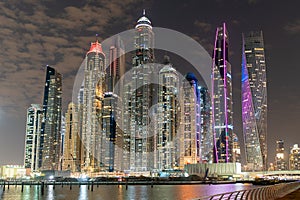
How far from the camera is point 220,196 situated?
1833 centimetres

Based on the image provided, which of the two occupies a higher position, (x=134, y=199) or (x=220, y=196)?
(x=220, y=196)

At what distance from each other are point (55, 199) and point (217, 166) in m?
128

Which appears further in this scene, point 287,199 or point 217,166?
point 217,166

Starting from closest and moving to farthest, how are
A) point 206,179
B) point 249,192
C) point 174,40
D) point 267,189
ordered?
point 249,192 < point 267,189 < point 174,40 < point 206,179

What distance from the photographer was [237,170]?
7254 inches

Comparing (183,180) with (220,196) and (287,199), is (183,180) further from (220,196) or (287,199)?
(220,196)

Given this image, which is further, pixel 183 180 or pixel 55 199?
pixel 183 180

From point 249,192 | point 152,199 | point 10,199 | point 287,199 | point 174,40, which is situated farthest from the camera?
point 174,40

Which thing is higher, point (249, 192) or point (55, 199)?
point (249, 192)

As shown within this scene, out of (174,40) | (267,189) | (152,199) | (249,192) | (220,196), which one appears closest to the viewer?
(220,196)

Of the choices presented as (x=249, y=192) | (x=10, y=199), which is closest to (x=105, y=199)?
(x=10, y=199)

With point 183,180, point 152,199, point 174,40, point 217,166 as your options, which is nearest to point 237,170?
point 217,166

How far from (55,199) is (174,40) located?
134 feet

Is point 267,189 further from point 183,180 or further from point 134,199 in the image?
point 183,180
